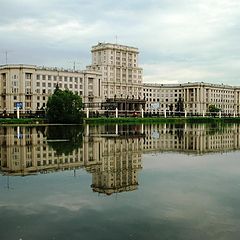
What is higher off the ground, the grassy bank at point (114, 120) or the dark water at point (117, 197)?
the grassy bank at point (114, 120)

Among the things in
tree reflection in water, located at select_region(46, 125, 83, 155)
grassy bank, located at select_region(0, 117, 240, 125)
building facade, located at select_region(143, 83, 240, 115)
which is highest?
building facade, located at select_region(143, 83, 240, 115)

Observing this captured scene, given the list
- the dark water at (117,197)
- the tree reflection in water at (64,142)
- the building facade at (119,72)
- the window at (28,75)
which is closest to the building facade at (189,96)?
the building facade at (119,72)

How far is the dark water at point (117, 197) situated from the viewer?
8.13 meters

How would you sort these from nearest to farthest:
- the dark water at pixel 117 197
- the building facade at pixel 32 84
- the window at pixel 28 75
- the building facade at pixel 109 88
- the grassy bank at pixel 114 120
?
the dark water at pixel 117 197 → the grassy bank at pixel 114 120 → the building facade at pixel 32 84 → the building facade at pixel 109 88 → the window at pixel 28 75

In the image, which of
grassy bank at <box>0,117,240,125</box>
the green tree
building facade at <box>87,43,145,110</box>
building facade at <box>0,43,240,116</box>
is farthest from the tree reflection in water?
building facade at <box>87,43,145,110</box>

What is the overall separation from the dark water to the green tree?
132 feet

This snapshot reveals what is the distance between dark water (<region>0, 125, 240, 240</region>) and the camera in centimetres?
813

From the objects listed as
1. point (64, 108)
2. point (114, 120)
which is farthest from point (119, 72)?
point (64, 108)

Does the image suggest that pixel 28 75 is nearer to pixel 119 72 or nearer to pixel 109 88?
pixel 109 88

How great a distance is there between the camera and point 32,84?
11756 cm

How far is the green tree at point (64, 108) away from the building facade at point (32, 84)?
5055 cm

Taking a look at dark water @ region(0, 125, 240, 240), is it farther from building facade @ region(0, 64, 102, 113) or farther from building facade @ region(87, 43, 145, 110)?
building facade @ region(87, 43, 145, 110)

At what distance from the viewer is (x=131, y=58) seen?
150 m

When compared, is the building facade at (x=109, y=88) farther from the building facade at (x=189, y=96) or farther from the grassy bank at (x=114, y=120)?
the grassy bank at (x=114, y=120)
